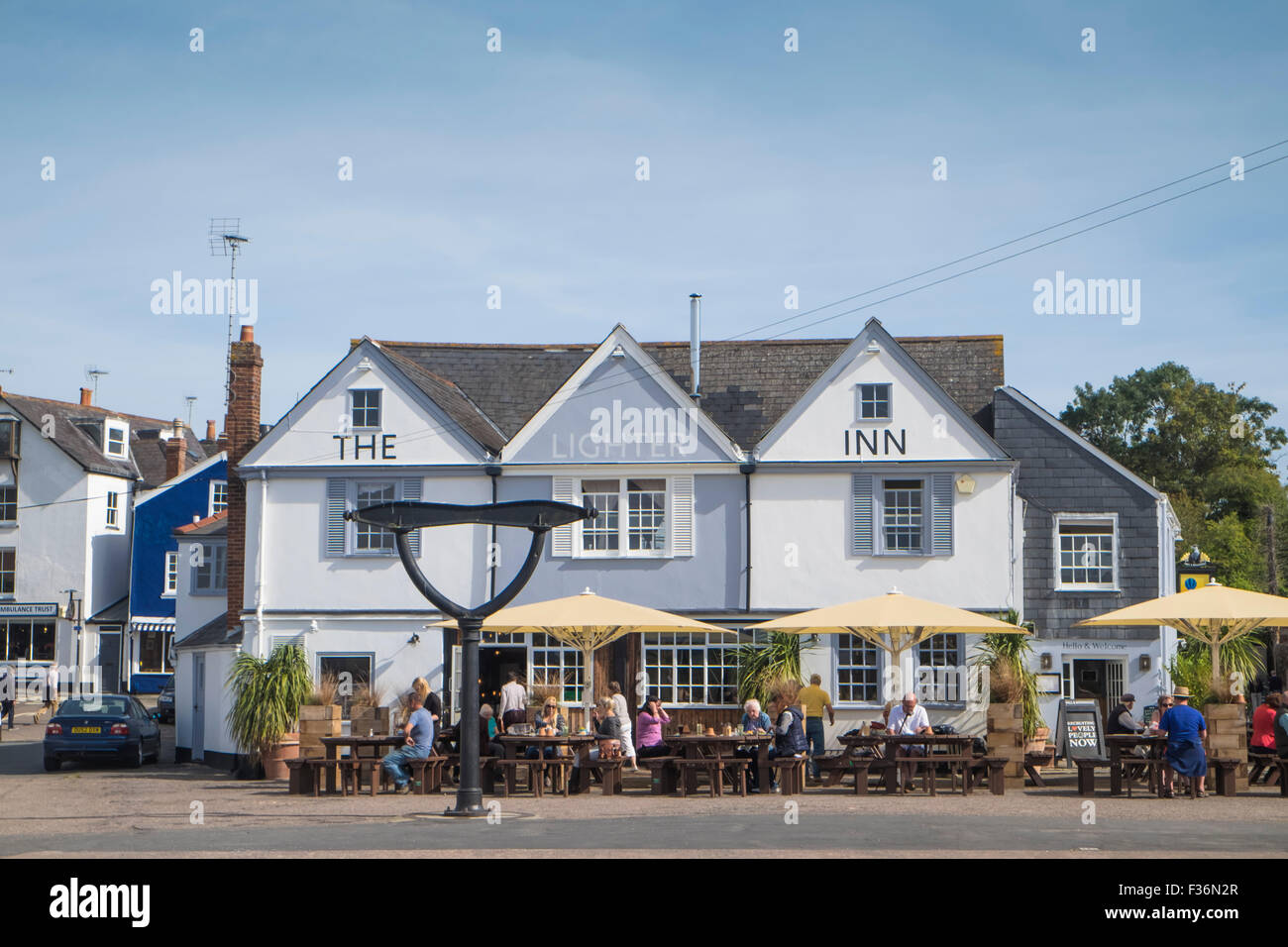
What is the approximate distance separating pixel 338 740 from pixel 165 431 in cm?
4295

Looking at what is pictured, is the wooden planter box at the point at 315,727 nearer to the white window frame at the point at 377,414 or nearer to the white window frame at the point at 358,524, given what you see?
the white window frame at the point at 358,524

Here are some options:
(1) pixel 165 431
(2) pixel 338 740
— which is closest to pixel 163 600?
(1) pixel 165 431

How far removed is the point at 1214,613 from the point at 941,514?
7.24 meters

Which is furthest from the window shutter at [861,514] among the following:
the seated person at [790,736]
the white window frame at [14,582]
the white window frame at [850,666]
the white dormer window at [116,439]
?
the white window frame at [14,582]

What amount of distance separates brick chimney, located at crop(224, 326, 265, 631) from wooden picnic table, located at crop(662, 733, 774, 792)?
11796 millimetres

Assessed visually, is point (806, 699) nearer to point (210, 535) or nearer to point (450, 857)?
point (450, 857)

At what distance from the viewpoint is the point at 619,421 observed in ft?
91.0

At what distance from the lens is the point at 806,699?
23156 mm

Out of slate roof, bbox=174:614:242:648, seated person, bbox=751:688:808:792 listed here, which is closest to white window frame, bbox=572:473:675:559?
slate roof, bbox=174:614:242:648

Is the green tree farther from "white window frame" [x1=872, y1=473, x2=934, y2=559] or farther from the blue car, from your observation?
the blue car

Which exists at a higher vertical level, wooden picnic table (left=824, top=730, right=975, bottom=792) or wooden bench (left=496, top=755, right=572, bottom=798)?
wooden picnic table (left=824, top=730, right=975, bottom=792)

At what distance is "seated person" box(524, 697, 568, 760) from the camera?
67.6 feet

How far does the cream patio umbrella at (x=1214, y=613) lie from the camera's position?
20.2 m

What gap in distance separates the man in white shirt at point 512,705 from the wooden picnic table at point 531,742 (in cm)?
156
